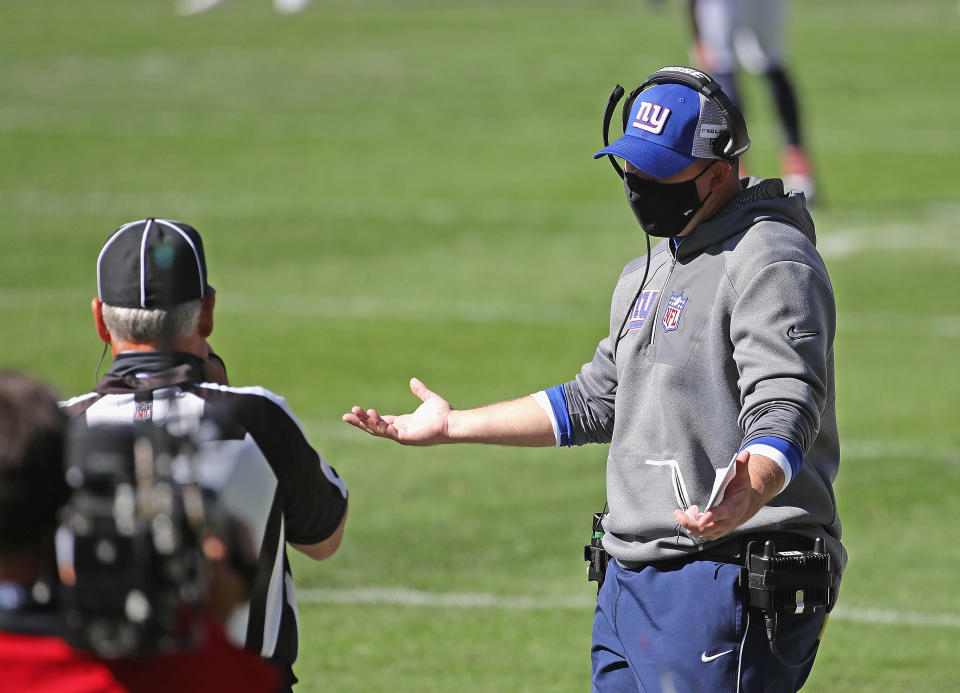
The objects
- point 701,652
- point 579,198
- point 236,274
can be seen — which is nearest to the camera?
point 701,652

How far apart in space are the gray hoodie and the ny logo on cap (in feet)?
0.91

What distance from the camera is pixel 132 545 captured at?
2398 mm

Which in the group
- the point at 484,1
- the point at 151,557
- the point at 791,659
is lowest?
the point at 791,659

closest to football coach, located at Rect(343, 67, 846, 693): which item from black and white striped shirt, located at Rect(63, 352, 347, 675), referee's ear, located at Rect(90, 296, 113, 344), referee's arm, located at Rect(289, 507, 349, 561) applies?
referee's arm, located at Rect(289, 507, 349, 561)

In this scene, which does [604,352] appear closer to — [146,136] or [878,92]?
[146,136]

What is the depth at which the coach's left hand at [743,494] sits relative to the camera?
3.66m

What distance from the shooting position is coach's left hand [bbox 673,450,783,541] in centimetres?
366

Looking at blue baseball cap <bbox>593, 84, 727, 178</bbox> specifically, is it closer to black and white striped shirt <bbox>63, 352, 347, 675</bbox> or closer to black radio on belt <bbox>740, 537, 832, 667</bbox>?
black radio on belt <bbox>740, 537, 832, 667</bbox>

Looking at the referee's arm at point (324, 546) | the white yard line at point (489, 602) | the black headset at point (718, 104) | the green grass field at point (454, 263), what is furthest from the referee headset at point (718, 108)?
the white yard line at point (489, 602)

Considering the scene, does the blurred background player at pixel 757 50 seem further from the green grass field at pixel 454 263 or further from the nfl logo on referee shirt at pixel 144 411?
the nfl logo on referee shirt at pixel 144 411

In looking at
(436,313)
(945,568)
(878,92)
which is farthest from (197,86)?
(945,568)

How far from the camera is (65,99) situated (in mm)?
24391

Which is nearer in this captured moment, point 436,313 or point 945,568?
point 945,568

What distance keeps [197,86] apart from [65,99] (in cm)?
245
